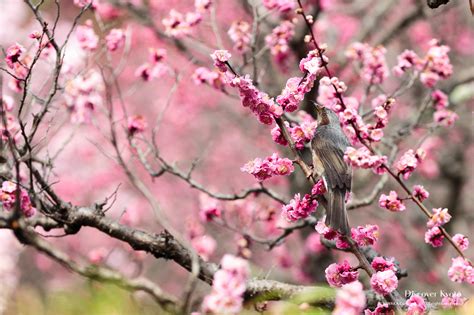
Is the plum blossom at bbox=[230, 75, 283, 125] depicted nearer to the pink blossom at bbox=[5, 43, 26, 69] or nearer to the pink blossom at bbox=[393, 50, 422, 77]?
the pink blossom at bbox=[5, 43, 26, 69]

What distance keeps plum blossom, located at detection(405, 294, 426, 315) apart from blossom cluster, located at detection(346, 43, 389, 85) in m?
2.65

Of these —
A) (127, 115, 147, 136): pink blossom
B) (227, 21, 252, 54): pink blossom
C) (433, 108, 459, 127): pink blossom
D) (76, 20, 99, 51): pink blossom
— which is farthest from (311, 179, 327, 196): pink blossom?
(76, 20, 99, 51): pink blossom

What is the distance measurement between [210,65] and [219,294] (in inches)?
255

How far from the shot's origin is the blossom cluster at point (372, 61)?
5.19m

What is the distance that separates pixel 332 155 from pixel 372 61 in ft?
6.72

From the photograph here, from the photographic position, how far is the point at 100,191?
13797mm

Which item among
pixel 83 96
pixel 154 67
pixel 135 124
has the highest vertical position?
pixel 154 67

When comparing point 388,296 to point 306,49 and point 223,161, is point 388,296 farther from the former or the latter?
point 223,161

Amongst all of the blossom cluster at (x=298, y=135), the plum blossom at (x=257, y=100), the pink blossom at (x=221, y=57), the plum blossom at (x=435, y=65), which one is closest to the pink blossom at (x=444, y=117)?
the plum blossom at (x=435, y=65)

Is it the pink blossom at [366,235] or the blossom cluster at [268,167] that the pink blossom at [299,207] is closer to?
the blossom cluster at [268,167]

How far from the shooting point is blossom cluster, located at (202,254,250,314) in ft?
7.51

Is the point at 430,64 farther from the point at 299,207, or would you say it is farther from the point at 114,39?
the point at 114,39

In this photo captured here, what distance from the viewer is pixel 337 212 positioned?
10.6ft

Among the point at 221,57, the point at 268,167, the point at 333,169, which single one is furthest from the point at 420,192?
the point at 221,57
